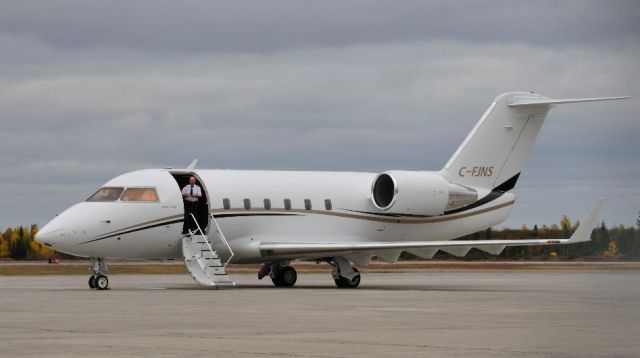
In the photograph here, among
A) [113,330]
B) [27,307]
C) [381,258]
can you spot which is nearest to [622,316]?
[113,330]

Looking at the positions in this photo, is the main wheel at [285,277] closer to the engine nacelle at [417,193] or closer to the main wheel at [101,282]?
the engine nacelle at [417,193]

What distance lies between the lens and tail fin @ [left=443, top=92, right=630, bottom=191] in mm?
43219

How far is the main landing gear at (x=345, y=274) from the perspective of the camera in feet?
128

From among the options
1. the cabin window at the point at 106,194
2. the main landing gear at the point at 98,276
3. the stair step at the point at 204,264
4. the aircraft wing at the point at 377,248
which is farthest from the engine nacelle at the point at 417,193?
the main landing gear at the point at 98,276

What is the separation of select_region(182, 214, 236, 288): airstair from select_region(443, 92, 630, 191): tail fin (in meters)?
10.8

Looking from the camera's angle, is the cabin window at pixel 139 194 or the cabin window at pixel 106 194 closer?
the cabin window at pixel 106 194

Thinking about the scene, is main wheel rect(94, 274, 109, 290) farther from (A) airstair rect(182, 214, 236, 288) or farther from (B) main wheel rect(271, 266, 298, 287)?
(B) main wheel rect(271, 266, 298, 287)

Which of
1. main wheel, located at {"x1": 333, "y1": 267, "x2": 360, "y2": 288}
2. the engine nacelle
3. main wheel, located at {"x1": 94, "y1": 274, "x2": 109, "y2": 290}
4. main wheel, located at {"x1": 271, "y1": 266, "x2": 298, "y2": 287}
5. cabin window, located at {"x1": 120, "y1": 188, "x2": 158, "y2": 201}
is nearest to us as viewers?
main wheel, located at {"x1": 94, "y1": 274, "x2": 109, "y2": 290}

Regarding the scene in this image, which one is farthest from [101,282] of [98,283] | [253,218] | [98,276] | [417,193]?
[417,193]

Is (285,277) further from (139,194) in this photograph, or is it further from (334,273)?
(139,194)

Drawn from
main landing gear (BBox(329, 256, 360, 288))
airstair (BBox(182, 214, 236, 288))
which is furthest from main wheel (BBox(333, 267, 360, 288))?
airstair (BBox(182, 214, 236, 288))

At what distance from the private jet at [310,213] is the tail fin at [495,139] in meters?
0.04

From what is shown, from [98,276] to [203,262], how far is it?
3.28 m

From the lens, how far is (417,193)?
4125 cm
